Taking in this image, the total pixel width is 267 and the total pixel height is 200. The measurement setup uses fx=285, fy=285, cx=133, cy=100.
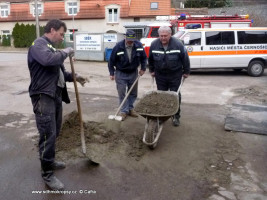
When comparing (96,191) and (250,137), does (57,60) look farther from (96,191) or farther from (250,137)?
(250,137)

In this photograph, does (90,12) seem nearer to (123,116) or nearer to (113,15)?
(113,15)

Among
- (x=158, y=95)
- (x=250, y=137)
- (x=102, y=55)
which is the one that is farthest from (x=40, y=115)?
(x=102, y=55)

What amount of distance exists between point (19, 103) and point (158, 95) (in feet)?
13.8

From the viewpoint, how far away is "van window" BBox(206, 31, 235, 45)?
1172 cm

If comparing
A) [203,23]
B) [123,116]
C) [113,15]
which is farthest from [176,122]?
[113,15]

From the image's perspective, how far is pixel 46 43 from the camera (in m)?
3.40

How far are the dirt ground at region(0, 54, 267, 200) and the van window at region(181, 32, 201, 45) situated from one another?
17.2 feet

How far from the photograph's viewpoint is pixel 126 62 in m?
5.84

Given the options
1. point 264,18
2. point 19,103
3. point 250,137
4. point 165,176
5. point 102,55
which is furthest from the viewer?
point 264,18

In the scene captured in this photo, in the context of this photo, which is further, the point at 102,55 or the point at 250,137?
the point at 102,55

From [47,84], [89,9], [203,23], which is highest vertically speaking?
[89,9]

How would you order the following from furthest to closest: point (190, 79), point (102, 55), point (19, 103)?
point (102, 55) < point (190, 79) < point (19, 103)

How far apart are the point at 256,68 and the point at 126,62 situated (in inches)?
323

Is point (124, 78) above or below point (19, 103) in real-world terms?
above
